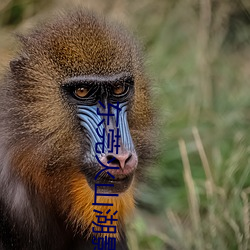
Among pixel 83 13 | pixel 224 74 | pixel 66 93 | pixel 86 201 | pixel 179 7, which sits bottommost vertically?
pixel 86 201

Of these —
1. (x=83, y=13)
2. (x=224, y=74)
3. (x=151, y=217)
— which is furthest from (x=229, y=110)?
(x=83, y=13)

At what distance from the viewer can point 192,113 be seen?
200 inches

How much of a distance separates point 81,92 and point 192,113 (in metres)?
2.25

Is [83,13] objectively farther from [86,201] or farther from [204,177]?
[204,177]

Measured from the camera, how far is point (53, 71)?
297 centimetres

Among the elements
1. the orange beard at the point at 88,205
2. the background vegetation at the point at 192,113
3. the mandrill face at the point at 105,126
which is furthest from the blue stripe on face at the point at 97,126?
the background vegetation at the point at 192,113

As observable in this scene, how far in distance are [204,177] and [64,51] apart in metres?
1.92

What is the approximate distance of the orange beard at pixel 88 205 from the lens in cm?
288

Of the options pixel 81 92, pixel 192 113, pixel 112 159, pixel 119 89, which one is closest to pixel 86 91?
pixel 81 92

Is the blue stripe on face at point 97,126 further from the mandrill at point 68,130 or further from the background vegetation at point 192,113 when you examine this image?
the background vegetation at point 192,113

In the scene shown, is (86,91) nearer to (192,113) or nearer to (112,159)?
(112,159)

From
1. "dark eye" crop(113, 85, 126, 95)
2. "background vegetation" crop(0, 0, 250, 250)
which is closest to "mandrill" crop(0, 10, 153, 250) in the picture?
"dark eye" crop(113, 85, 126, 95)

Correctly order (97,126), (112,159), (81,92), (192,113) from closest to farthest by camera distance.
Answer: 1. (112,159)
2. (97,126)
3. (81,92)
4. (192,113)

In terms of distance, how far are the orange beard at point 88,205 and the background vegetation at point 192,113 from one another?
36 centimetres
